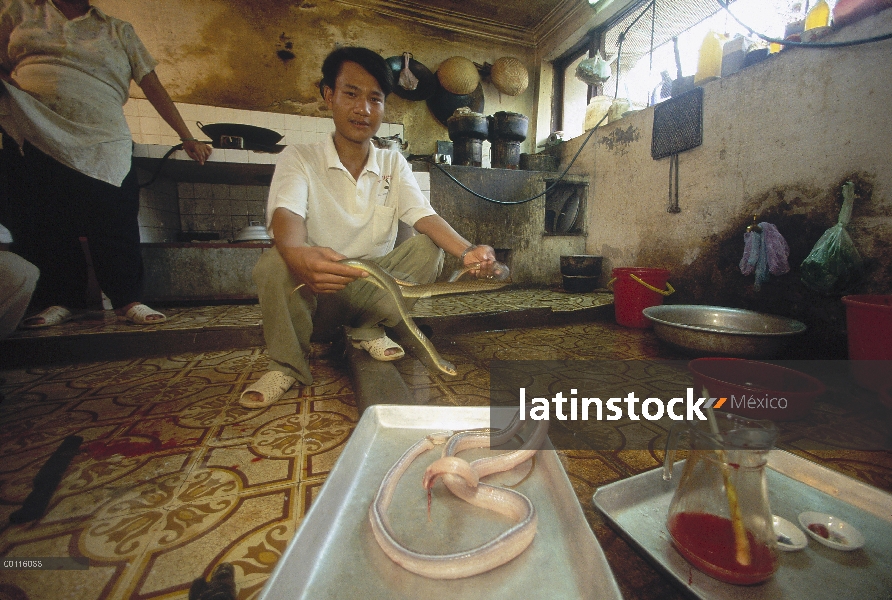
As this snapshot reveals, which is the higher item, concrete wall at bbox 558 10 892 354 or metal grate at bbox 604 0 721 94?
metal grate at bbox 604 0 721 94

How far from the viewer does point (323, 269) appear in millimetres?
1468

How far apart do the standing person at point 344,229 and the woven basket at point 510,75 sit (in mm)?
4220

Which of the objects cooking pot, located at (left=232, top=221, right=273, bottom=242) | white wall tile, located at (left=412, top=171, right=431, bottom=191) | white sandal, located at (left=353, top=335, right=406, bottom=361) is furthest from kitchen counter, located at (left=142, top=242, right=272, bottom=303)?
white sandal, located at (left=353, top=335, right=406, bottom=361)

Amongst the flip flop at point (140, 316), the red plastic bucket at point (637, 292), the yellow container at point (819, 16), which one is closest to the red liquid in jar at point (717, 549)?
the red plastic bucket at point (637, 292)

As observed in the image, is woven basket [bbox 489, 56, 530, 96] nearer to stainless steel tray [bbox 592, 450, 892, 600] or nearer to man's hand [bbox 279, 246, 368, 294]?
man's hand [bbox 279, 246, 368, 294]

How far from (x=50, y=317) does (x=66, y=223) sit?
2.38 ft

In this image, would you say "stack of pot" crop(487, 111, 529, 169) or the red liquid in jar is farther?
"stack of pot" crop(487, 111, 529, 169)

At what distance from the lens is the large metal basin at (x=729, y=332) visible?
6.64 feet

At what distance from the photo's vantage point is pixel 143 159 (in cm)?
350

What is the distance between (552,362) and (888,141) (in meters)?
2.39

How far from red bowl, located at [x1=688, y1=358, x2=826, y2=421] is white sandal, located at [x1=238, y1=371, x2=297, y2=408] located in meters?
1.93

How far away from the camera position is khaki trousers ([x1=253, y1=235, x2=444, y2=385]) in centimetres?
176

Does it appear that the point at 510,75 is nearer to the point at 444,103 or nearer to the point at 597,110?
the point at 444,103

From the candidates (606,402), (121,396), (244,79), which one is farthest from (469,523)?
(244,79)
